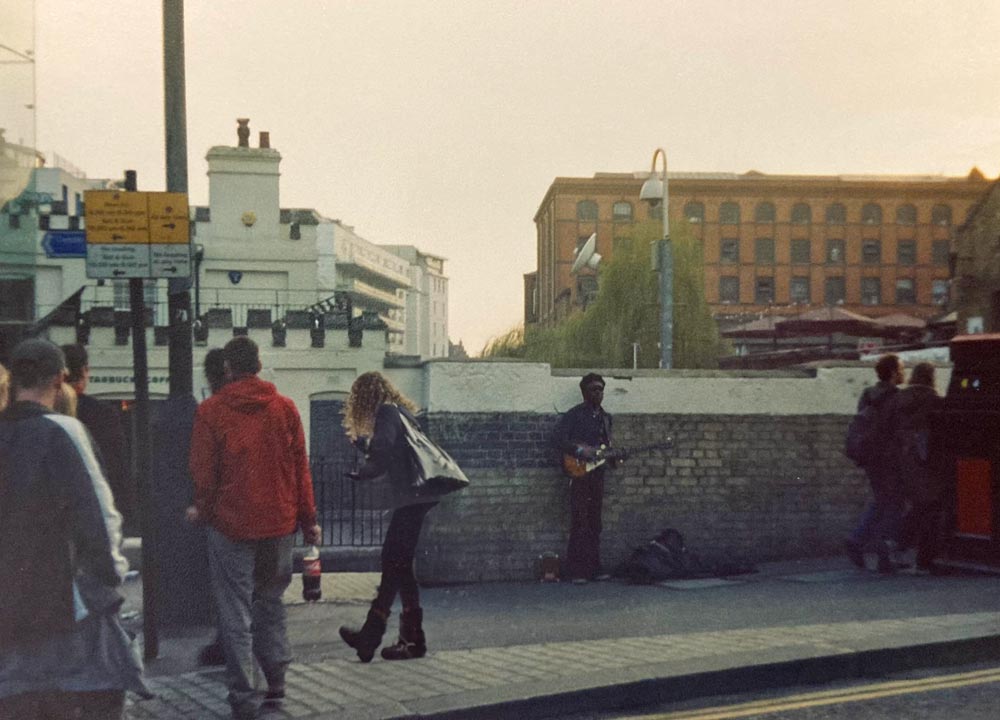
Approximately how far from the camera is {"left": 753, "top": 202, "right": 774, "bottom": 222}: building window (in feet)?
322

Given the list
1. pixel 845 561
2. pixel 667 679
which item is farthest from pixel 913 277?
pixel 667 679

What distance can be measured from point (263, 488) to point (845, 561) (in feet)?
24.2

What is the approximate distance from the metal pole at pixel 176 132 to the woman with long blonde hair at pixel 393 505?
1.43 metres

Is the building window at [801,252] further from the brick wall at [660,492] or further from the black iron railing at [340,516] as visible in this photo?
the brick wall at [660,492]

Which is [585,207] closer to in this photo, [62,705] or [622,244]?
[622,244]

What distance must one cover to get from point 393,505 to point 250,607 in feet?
4.83

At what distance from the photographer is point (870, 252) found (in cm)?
9694

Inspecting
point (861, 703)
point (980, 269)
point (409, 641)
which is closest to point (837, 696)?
point (861, 703)

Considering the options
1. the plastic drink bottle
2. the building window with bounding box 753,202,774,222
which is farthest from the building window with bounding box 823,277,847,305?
the plastic drink bottle

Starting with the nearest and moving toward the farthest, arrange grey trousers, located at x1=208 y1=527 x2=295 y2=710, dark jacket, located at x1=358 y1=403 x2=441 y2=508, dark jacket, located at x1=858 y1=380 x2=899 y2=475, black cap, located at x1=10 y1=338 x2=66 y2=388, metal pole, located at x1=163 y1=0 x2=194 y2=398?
black cap, located at x1=10 y1=338 x2=66 y2=388
grey trousers, located at x1=208 y1=527 x2=295 y2=710
dark jacket, located at x1=358 y1=403 x2=441 y2=508
metal pole, located at x1=163 y1=0 x2=194 y2=398
dark jacket, located at x1=858 y1=380 x2=899 y2=475

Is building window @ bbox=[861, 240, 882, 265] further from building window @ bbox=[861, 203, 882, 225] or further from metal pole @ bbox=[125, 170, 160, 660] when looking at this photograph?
metal pole @ bbox=[125, 170, 160, 660]

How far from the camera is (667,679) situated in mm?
6422

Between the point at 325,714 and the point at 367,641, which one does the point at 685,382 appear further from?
the point at 325,714

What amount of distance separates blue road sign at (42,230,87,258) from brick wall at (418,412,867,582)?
3909 millimetres
